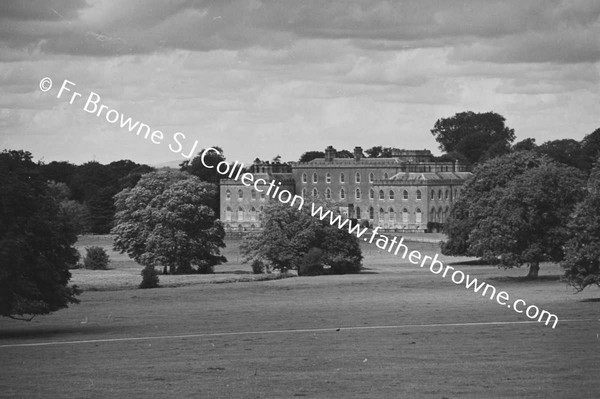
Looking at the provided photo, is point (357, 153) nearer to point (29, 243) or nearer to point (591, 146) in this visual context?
point (591, 146)

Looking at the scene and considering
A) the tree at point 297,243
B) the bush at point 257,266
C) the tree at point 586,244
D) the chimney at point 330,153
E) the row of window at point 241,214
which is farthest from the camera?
the chimney at point 330,153

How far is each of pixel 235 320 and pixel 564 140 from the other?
462 ft

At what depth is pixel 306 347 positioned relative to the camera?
40031 millimetres

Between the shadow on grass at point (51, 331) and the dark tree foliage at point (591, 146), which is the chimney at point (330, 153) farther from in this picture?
the shadow on grass at point (51, 331)

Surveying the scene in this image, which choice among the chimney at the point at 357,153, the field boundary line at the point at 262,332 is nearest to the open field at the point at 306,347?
the field boundary line at the point at 262,332

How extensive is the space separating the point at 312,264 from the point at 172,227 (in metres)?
11.5

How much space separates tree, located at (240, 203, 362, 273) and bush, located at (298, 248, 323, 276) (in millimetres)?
99

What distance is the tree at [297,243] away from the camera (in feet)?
295

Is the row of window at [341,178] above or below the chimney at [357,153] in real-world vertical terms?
below

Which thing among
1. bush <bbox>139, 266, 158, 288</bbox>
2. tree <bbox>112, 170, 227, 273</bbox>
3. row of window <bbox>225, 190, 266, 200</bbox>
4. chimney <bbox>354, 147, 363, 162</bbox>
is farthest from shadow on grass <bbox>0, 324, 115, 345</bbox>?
chimney <bbox>354, 147, 363, 162</bbox>

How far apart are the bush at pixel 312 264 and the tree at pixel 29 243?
142 ft

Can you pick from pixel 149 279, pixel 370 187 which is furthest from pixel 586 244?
pixel 370 187

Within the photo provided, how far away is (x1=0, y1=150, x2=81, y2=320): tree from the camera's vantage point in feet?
139

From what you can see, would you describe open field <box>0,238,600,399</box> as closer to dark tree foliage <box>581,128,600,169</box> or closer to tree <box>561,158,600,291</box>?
tree <box>561,158,600,291</box>
